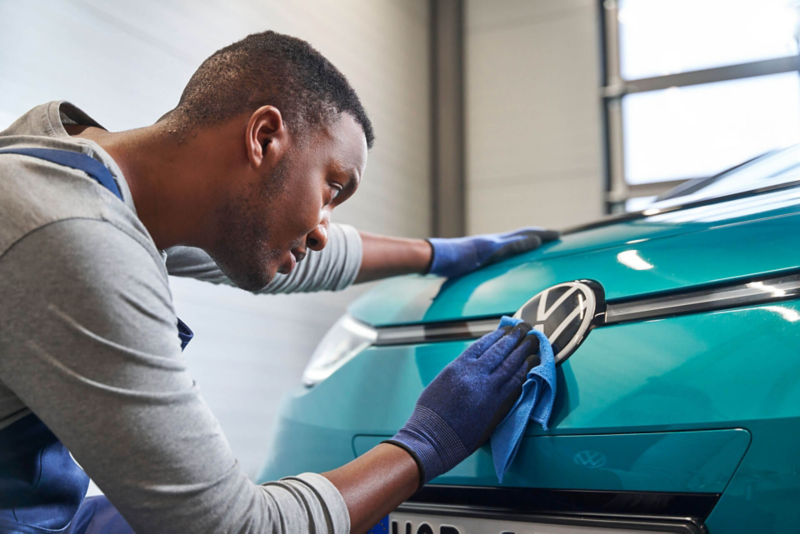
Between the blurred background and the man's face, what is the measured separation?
151 centimetres

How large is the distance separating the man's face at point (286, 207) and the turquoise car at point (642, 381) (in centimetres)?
34

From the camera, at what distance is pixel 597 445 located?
2.87ft

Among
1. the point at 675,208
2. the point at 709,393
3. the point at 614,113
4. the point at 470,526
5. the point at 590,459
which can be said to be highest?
the point at 614,113

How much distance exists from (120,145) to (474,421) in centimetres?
65

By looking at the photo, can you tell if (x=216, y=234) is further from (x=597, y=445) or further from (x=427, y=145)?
(x=427, y=145)

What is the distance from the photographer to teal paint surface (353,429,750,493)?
2.60ft

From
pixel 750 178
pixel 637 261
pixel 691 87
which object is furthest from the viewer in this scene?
pixel 691 87

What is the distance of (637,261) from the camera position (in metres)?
1.03

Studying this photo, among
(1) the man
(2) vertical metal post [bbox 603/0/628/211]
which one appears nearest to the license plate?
(1) the man

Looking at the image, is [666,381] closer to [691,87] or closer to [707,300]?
[707,300]

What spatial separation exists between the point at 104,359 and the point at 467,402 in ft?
1.69

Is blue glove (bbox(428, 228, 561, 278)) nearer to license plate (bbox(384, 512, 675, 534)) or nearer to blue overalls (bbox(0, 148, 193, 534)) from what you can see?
license plate (bbox(384, 512, 675, 534))

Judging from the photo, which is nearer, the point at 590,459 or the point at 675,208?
the point at 590,459

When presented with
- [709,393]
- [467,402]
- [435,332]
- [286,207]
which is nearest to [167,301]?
[286,207]
